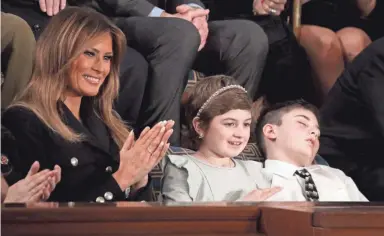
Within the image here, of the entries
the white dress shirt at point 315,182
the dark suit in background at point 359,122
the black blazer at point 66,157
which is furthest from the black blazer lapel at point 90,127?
the dark suit in background at point 359,122

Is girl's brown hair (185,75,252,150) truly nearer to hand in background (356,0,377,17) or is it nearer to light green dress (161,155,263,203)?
light green dress (161,155,263,203)

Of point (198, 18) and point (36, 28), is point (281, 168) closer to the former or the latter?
point (198, 18)

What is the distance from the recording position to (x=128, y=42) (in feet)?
7.03

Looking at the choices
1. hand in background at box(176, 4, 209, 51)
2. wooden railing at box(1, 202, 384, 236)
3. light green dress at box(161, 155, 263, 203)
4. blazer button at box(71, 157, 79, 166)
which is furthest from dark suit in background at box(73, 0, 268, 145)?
wooden railing at box(1, 202, 384, 236)

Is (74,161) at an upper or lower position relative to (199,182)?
upper

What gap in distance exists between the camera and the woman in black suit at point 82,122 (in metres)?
1.68

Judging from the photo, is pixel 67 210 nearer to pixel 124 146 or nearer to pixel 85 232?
pixel 85 232

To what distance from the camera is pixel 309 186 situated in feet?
6.57

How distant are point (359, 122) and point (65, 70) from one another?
95 cm

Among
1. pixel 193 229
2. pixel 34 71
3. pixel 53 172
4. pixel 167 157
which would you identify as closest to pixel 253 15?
pixel 167 157

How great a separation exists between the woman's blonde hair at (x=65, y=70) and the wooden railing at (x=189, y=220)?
43 cm

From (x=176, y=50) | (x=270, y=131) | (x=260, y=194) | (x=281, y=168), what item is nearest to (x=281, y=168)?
(x=281, y=168)

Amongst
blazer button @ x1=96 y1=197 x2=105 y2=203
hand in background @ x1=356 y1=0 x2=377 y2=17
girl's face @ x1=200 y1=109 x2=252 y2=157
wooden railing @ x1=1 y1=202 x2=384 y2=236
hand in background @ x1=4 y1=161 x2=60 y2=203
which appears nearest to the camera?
wooden railing @ x1=1 y1=202 x2=384 y2=236

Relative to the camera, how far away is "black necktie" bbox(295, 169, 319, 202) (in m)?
1.99
